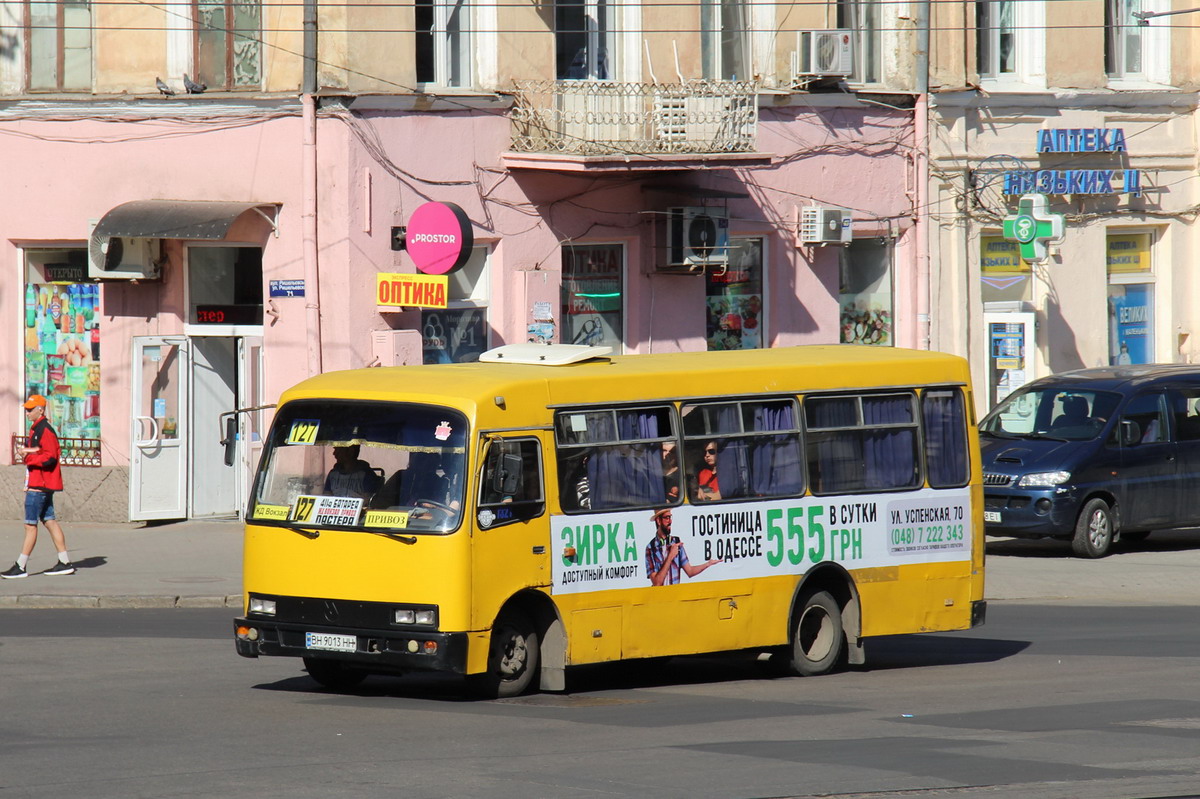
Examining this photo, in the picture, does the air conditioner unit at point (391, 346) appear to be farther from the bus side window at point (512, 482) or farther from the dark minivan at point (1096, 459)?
the bus side window at point (512, 482)

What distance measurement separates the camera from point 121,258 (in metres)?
21.2

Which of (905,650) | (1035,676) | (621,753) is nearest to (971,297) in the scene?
(905,650)

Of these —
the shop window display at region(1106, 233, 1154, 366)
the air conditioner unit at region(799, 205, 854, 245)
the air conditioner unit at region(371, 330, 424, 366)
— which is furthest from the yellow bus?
the shop window display at region(1106, 233, 1154, 366)

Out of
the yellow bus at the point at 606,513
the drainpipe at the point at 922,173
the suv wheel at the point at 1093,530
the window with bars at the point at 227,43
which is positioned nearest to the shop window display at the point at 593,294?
the window with bars at the point at 227,43

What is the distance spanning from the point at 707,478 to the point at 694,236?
10893mm

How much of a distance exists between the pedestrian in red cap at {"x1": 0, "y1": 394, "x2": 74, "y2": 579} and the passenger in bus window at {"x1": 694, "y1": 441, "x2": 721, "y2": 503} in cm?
799

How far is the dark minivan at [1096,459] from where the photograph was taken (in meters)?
20.2

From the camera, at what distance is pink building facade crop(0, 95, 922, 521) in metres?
21.1

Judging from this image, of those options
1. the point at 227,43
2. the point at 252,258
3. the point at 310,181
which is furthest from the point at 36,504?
the point at 227,43

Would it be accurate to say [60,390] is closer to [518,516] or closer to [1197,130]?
[518,516]

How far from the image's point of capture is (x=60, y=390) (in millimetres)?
22281

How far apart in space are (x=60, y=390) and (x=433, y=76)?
Result: 6.09 meters

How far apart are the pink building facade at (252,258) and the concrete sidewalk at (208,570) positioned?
37.4 inches

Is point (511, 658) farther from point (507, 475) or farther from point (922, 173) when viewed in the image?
point (922, 173)
